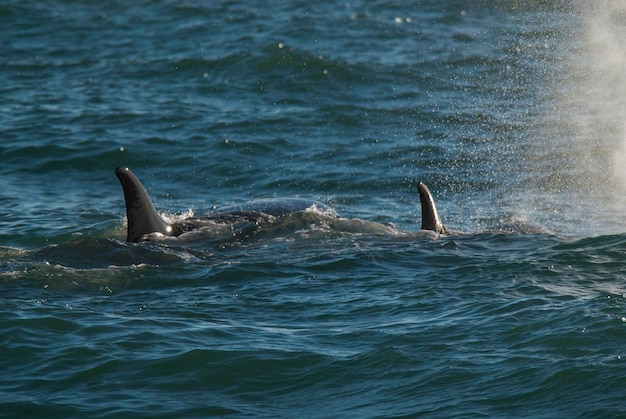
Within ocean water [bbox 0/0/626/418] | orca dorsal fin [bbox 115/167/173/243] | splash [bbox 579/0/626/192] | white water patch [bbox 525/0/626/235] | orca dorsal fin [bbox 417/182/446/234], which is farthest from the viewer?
splash [bbox 579/0/626/192]

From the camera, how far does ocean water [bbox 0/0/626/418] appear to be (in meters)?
9.66

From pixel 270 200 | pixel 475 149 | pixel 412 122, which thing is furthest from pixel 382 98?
pixel 270 200

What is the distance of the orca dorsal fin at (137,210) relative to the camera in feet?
44.0

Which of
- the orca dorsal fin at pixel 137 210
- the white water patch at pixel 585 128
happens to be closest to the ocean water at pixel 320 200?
the white water patch at pixel 585 128

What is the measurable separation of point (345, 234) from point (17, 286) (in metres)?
4.49

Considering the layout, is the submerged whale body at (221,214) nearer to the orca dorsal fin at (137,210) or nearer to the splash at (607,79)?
the orca dorsal fin at (137,210)

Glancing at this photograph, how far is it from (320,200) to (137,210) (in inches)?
205

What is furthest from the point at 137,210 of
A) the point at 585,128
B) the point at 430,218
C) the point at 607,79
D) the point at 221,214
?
the point at 607,79

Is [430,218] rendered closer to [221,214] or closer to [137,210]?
[221,214]

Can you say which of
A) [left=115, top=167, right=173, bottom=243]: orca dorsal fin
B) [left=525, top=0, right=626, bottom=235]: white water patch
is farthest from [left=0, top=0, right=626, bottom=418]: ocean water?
[left=115, top=167, right=173, bottom=243]: orca dorsal fin

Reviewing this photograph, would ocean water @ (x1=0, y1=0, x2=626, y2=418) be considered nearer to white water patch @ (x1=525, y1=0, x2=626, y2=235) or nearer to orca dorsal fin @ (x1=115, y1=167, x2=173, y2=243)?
white water patch @ (x1=525, y1=0, x2=626, y2=235)

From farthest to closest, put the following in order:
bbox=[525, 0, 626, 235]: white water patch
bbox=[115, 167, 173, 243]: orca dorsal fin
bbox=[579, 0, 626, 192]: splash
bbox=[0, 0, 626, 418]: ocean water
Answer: bbox=[579, 0, 626, 192]: splash, bbox=[525, 0, 626, 235]: white water patch, bbox=[115, 167, 173, 243]: orca dorsal fin, bbox=[0, 0, 626, 418]: ocean water

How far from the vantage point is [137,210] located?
13.7 m

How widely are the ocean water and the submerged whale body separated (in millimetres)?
437
